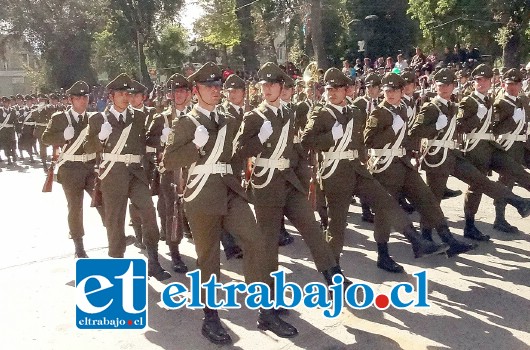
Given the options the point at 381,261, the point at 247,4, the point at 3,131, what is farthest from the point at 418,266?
the point at 247,4

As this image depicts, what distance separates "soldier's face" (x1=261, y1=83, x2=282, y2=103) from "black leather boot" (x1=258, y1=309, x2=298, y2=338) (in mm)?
1779

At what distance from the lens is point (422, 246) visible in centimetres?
652

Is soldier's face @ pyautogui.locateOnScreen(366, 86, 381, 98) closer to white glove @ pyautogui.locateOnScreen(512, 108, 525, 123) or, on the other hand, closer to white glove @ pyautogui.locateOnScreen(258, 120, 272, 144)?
white glove @ pyautogui.locateOnScreen(512, 108, 525, 123)

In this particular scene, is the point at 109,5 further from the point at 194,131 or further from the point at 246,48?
the point at 194,131

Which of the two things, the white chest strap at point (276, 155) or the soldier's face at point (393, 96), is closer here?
the white chest strap at point (276, 155)

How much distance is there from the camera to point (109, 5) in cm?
4066

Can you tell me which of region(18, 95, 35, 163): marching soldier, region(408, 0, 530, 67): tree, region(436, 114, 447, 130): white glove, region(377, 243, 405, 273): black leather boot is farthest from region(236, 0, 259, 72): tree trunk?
region(377, 243, 405, 273): black leather boot

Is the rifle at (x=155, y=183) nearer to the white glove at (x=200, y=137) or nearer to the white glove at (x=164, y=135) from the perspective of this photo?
the white glove at (x=164, y=135)

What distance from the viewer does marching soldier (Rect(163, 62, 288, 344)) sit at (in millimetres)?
4871

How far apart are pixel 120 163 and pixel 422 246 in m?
3.22

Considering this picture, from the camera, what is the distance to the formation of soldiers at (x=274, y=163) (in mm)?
4980

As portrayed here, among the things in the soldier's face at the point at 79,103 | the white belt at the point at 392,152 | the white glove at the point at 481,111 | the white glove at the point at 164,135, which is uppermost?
the soldier's face at the point at 79,103

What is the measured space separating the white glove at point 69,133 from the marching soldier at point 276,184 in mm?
2427

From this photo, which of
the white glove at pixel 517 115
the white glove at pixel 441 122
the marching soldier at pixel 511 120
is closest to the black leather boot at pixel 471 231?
the marching soldier at pixel 511 120
